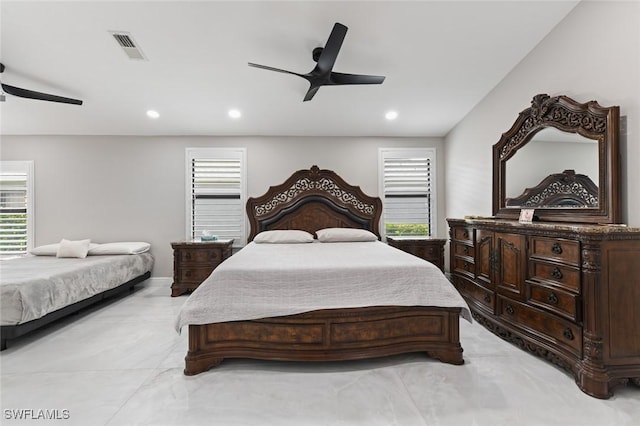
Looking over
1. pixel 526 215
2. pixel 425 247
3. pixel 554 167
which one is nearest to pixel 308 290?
pixel 526 215

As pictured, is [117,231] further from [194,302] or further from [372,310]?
[372,310]

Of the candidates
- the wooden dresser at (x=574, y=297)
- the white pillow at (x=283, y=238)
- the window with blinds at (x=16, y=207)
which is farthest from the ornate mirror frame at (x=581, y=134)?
the window with blinds at (x=16, y=207)

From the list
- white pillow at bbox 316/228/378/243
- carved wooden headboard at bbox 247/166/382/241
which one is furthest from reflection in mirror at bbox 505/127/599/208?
carved wooden headboard at bbox 247/166/382/241

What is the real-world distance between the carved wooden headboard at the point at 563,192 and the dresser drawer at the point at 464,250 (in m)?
0.66

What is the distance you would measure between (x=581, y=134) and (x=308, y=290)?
2508 millimetres

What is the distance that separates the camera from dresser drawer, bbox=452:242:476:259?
308 centimetres

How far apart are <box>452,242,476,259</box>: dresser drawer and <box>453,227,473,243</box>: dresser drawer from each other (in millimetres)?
69

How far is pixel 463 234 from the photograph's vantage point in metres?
3.25

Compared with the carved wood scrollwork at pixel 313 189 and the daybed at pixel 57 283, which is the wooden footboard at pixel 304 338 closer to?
the daybed at pixel 57 283

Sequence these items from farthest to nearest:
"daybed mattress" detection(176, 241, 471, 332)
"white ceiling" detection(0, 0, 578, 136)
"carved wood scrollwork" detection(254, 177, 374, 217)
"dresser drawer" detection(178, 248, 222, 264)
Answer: "carved wood scrollwork" detection(254, 177, 374, 217)
"dresser drawer" detection(178, 248, 222, 264)
"white ceiling" detection(0, 0, 578, 136)
"daybed mattress" detection(176, 241, 471, 332)

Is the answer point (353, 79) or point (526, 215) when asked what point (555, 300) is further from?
point (353, 79)

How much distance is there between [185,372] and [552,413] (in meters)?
2.29

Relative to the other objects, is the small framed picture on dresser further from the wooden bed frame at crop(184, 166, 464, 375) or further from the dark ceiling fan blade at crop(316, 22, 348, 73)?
the dark ceiling fan blade at crop(316, 22, 348, 73)

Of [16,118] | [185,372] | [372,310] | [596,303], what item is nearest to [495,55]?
[596,303]
